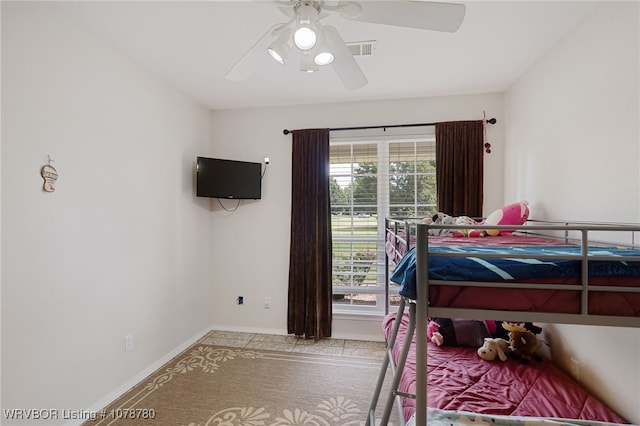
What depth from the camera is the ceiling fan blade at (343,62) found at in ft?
4.35

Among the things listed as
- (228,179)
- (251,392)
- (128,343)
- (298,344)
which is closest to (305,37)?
(228,179)

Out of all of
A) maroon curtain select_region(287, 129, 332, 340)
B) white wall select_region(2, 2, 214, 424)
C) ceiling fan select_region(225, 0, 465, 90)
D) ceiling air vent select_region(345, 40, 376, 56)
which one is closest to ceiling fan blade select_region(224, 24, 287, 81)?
ceiling fan select_region(225, 0, 465, 90)

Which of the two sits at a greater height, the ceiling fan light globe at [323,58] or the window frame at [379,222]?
the ceiling fan light globe at [323,58]

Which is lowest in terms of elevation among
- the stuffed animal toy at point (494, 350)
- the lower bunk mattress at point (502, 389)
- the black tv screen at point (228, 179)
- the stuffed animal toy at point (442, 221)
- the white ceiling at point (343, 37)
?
the lower bunk mattress at point (502, 389)

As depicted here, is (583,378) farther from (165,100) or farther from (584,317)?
(165,100)

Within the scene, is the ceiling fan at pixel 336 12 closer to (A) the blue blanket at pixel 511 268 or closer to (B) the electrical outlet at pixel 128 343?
(A) the blue blanket at pixel 511 268

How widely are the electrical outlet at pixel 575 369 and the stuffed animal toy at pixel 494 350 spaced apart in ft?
1.12

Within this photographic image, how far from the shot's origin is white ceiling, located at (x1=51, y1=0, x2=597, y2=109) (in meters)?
1.64

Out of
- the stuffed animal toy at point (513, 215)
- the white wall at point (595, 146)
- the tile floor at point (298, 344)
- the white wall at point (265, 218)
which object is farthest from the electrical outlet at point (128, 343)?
the white wall at point (595, 146)

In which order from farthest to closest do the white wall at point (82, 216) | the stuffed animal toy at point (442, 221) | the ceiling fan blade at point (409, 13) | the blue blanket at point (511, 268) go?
the stuffed animal toy at point (442, 221) → the white wall at point (82, 216) → the ceiling fan blade at point (409, 13) → the blue blanket at point (511, 268)

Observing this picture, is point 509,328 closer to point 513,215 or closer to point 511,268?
point 513,215

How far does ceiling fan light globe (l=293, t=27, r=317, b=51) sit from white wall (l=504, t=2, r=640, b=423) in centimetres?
157

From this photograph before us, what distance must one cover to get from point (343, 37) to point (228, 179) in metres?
1.83

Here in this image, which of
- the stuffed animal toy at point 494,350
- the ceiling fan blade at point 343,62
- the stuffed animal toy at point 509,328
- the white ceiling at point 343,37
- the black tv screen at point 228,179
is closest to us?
the ceiling fan blade at point 343,62
